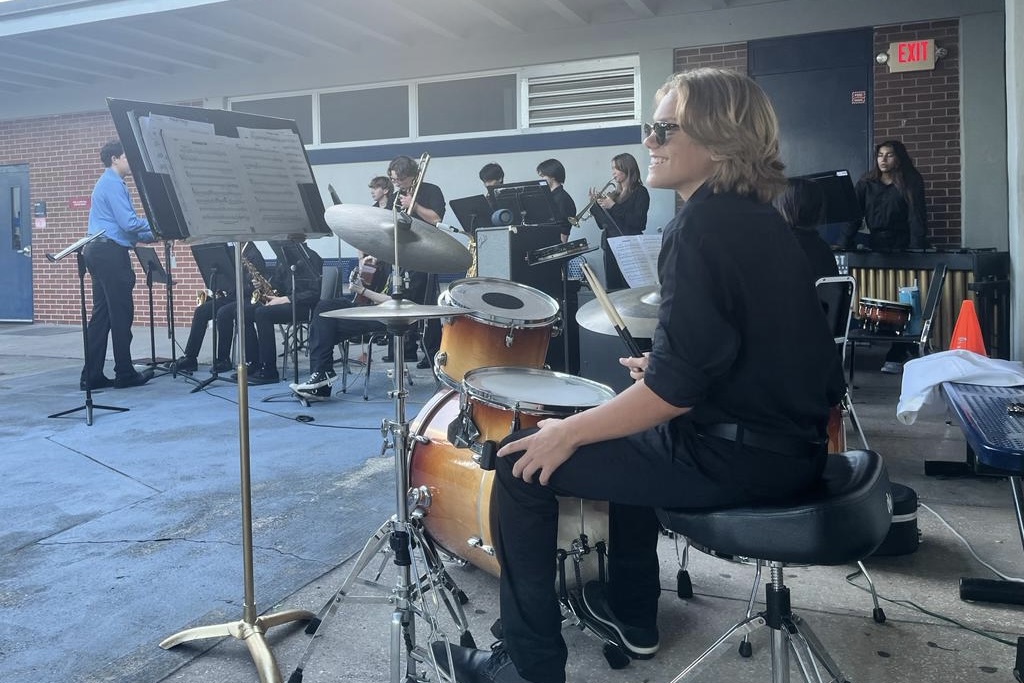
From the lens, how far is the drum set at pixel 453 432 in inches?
92.0

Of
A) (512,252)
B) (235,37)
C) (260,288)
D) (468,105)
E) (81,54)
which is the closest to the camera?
(512,252)

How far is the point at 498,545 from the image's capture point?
84.6 inches

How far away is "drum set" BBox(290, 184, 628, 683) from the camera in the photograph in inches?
92.0

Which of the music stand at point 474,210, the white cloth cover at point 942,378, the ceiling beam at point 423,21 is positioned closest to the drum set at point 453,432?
the white cloth cover at point 942,378

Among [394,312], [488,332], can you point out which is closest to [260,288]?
[488,332]

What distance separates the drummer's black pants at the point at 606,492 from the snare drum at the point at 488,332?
2.63ft

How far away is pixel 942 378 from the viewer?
2.71 meters

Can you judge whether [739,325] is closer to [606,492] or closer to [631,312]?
[606,492]

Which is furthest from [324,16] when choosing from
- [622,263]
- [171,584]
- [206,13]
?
[171,584]

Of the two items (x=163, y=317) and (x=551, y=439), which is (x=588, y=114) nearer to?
(x=163, y=317)

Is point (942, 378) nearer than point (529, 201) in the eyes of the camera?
Yes

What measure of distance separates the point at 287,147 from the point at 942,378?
6.83 ft

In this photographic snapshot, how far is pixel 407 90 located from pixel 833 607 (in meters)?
8.80

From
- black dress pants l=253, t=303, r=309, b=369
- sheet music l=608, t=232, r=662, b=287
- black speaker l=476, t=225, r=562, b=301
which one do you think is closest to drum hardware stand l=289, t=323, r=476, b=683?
sheet music l=608, t=232, r=662, b=287
